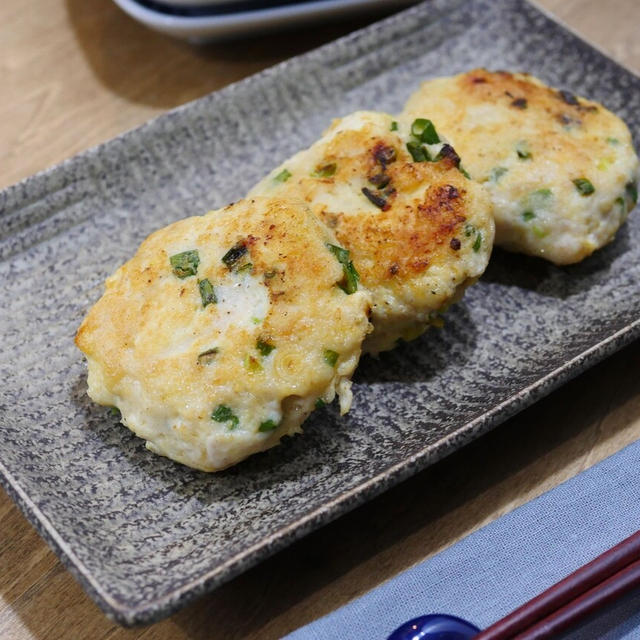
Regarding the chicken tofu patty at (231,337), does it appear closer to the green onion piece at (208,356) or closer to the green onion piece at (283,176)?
the green onion piece at (208,356)

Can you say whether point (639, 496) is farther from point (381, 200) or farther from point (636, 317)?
point (381, 200)

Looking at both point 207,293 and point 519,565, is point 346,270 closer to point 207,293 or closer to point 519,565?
point 207,293

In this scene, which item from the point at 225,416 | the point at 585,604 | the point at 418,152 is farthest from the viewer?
the point at 418,152

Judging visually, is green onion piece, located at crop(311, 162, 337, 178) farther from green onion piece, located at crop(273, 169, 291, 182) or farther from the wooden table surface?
the wooden table surface

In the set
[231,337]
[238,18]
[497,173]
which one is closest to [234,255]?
[231,337]

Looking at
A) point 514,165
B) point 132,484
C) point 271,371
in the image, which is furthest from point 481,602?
point 514,165
